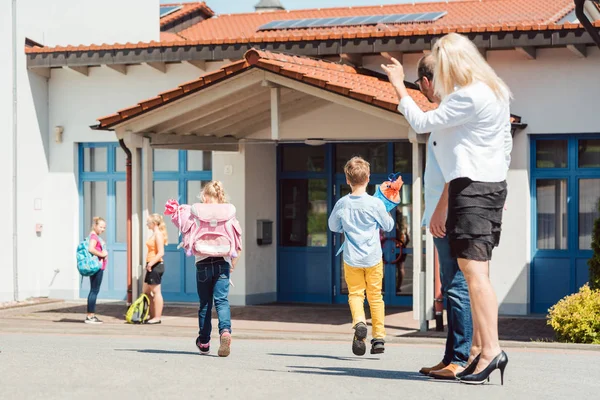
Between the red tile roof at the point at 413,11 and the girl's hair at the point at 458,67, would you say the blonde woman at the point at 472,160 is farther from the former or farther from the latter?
the red tile roof at the point at 413,11

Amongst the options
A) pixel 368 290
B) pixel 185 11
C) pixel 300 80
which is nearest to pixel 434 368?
pixel 368 290

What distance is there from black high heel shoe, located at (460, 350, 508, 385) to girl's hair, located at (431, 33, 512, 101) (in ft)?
4.98

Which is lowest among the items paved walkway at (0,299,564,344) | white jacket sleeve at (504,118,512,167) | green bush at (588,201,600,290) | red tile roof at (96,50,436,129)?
paved walkway at (0,299,564,344)

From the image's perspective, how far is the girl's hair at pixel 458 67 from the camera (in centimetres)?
638

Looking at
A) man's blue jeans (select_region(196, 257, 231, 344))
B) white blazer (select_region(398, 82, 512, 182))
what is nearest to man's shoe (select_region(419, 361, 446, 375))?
white blazer (select_region(398, 82, 512, 182))

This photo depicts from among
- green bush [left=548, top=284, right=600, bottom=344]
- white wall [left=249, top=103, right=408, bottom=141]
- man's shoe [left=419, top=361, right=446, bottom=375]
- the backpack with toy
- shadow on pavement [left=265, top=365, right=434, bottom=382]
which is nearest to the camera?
man's shoe [left=419, top=361, right=446, bottom=375]

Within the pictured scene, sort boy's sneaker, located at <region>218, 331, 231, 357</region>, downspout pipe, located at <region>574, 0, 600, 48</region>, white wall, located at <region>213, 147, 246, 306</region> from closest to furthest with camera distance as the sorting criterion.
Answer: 1. boy's sneaker, located at <region>218, 331, 231, 357</region>
2. downspout pipe, located at <region>574, 0, 600, 48</region>
3. white wall, located at <region>213, 147, 246, 306</region>

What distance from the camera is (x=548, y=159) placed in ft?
53.5

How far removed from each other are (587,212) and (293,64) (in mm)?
5053

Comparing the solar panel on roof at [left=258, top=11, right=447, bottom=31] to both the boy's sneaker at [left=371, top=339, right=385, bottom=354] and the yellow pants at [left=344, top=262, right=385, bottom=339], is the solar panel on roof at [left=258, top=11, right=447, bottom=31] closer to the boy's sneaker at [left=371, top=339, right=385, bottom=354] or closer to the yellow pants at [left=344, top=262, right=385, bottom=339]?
the yellow pants at [left=344, top=262, right=385, bottom=339]

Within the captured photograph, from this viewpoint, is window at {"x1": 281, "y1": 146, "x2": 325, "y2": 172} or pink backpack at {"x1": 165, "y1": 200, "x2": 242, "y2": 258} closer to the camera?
pink backpack at {"x1": 165, "y1": 200, "x2": 242, "y2": 258}

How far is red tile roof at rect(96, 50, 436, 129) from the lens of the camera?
13703 mm

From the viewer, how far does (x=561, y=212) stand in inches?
644

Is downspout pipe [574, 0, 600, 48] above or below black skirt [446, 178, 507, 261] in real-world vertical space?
above
